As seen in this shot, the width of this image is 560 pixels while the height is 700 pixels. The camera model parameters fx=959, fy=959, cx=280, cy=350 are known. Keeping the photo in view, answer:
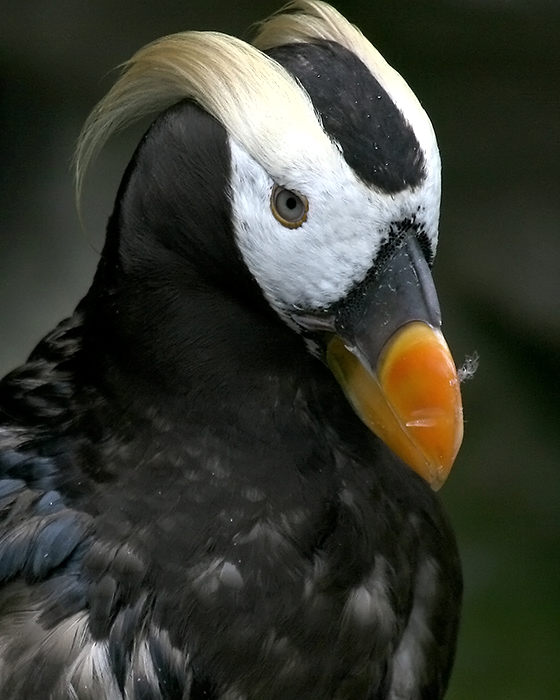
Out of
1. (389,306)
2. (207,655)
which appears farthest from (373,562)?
(389,306)

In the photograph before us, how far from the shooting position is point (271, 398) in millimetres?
922

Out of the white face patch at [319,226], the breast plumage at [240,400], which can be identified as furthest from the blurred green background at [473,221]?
the white face patch at [319,226]

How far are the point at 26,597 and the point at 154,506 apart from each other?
16 centimetres

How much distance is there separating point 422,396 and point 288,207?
0.19 m

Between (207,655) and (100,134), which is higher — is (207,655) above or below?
below

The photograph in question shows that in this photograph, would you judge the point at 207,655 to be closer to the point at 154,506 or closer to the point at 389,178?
the point at 154,506

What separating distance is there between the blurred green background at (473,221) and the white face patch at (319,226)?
35.9 inches

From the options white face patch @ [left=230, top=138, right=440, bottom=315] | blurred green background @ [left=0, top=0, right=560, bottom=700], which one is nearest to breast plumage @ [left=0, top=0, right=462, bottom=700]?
white face patch @ [left=230, top=138, right=440, bottom=315]

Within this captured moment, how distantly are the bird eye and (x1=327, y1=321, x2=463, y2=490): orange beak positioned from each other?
0.41 ft

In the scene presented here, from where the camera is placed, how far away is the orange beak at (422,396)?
777 millimetres

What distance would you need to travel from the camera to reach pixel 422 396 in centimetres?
78

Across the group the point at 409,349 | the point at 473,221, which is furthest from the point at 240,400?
the point at 473,221

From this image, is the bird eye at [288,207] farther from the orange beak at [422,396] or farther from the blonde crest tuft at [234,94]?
the orange beak at [422,396]

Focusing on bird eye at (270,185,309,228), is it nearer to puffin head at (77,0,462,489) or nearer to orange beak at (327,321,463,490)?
puffin head at (77,0,462,489)
